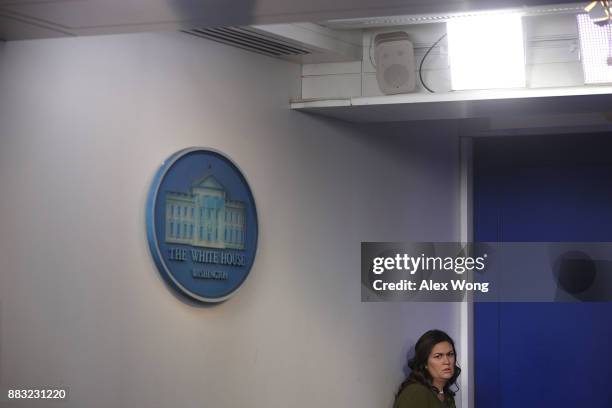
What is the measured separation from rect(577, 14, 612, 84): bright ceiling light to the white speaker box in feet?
3.05

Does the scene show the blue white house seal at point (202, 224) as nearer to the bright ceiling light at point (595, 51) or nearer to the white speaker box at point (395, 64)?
the white speaker box at point (395, 64)

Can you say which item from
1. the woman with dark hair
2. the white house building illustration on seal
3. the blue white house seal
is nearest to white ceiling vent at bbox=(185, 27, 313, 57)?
the blue white house seal

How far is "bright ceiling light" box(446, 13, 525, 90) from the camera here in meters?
5.14

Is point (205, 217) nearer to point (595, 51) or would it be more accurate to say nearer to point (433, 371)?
point (433, 371)

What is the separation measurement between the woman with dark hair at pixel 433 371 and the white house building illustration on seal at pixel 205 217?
1561mm

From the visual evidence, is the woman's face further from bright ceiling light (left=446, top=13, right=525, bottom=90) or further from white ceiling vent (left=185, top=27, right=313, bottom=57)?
white ceiling vent (left=185, top=27, right=313, bottom=57)

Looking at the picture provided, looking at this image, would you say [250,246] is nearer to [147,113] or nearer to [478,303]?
[147,113]

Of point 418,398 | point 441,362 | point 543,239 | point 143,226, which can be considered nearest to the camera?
point 143,226

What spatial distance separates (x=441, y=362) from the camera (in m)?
5.93

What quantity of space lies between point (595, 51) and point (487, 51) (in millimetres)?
554

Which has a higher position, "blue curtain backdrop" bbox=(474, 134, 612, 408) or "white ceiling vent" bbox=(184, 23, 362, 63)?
"white ceiling vent" bbox=(184, 23, 362, 63)

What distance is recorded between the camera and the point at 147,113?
4.56 metres

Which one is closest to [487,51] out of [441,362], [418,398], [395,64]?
[395,64]

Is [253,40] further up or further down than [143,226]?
further up
